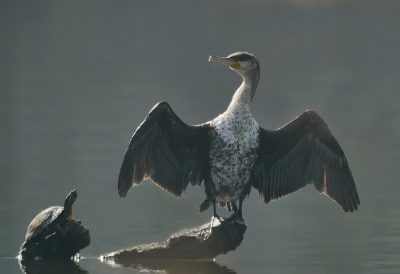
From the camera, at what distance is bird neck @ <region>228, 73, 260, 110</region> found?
881 cm

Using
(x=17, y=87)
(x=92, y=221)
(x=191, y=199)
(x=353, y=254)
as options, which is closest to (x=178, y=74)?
(x=17, y=87)

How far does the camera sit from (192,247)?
8391 millimetres

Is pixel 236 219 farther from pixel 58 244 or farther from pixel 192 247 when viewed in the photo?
pixel 58 244

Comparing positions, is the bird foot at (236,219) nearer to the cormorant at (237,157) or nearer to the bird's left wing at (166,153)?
the cormorant at (237,157)

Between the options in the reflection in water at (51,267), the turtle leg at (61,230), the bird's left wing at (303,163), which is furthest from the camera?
the bird's left wing at (303,163)

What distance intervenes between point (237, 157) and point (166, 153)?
72cm

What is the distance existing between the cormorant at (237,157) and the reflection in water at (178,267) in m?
0.61

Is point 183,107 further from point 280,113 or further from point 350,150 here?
point 350,150

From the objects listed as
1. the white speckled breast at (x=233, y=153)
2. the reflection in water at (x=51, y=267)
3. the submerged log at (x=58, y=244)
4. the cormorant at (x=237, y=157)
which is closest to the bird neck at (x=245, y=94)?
the cormorant at (x=237, y=157)

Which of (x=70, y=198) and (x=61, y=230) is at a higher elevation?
(x=70, y=198)

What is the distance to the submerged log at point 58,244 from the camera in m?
8.32

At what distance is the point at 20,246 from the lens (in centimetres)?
872

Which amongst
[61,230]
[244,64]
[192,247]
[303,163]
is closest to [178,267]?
[192,247]

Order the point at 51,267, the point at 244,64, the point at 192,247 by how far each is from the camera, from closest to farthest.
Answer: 1. the point at 51,267
2. the point at 192,247
3. the point at 244,64
